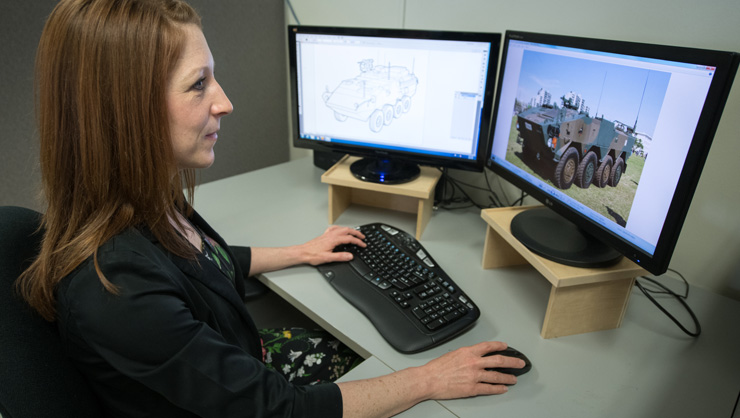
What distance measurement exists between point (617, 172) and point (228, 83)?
4.74ft

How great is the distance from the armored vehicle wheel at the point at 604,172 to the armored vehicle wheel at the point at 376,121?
0.54 m

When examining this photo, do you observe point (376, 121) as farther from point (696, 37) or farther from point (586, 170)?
point (696, 37)

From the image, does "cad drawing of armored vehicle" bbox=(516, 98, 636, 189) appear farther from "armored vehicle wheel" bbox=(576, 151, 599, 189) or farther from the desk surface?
the desk surface

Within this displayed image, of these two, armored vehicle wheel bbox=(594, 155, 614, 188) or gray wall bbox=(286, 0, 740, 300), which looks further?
gray wall bbox=(286, 0, 740, 300)

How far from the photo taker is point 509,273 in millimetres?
1027

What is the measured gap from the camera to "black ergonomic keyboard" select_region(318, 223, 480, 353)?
0.81m

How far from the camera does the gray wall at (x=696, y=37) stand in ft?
2.90

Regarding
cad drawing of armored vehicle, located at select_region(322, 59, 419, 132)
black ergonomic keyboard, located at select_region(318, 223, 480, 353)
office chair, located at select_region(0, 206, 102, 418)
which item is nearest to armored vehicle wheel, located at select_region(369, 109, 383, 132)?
cad drawing of armored vehicle, located at select_region(322, 59, 419, 132)

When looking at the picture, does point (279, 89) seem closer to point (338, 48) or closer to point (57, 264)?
point (338, 48)

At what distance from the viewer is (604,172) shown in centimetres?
79

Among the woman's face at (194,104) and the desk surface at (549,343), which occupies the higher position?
the woman's face at (194,104)

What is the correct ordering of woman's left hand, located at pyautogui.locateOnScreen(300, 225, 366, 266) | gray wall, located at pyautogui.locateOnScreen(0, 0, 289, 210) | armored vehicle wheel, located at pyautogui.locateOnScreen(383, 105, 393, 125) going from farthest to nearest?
gray wall, located at pyautogui.locateOnScreen(0, 0, 289, 210) → armored vehicle wheel, located at pyautogui.locateOnScreen(383, 105, 393, 125) → woman's left hand, located at pyautogui.locateOnScreen(300, 225, 366, 266)

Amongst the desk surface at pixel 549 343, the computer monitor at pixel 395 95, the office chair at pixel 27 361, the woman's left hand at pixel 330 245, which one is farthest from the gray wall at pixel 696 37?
the office chair at pixel 27 361

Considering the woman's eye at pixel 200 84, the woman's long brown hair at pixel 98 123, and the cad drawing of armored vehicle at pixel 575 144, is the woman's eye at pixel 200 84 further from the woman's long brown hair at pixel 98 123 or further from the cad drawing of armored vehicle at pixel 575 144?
the cad drawing of armored vehicle at pixel 575 144
